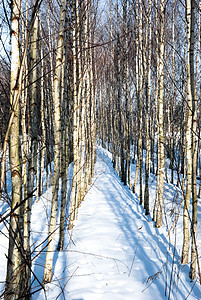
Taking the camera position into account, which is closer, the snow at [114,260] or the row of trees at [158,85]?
the snow at [114,260]

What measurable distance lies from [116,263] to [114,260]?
0.06 meters

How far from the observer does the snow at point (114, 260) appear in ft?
7.91

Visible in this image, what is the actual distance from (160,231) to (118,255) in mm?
1791

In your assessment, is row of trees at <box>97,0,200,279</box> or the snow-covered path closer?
the snow-covered path

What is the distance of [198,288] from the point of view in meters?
2.63

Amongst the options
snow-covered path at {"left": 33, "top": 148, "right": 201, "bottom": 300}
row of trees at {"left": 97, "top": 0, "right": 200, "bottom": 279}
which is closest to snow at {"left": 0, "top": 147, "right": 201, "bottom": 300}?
snow-covered path at {"left": 33, "top": 148, "right": 201, "bottom": 300}

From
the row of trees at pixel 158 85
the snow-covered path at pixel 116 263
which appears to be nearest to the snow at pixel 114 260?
the snow-covered path at pixel 116 263

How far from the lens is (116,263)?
3.07 m

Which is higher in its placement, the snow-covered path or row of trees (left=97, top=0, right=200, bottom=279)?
row of trees (left=97, top=0, right=200, bottom=279)

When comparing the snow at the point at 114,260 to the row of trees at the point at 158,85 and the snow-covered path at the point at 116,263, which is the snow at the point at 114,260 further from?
the row of trees at the point at 158,85

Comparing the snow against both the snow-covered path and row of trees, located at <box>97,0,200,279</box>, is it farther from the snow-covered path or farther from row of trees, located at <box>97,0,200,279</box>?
row of trees, located at <box>97,0,200,279</box>

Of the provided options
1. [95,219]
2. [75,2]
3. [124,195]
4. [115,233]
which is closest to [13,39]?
[75,2]

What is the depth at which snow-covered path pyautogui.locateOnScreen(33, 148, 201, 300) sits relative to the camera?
7.96 ft

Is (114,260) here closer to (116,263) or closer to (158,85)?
(116,263)
